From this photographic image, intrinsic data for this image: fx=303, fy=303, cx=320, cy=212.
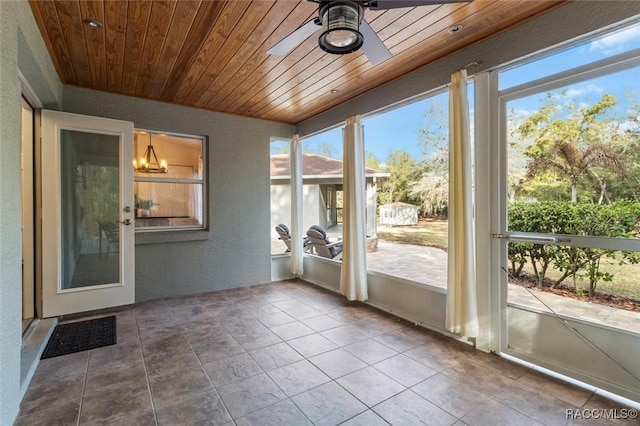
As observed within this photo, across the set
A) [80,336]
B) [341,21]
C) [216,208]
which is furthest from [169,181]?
[341,21]

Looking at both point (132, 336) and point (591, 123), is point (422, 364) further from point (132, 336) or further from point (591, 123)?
point (132, 336)

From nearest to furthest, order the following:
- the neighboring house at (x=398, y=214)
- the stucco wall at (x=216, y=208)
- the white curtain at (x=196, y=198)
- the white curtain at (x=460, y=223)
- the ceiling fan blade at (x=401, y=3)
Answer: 1. the ceiling fan blade at (x=401, y=3)
2. the white curtain at (x=460, y=223)
3. the neighboring house at (x=398, y=214)
4. the stucco wall at (x=216, y=208)
5. the white curtain at (x=196, y=198)

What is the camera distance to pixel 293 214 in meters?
4.99

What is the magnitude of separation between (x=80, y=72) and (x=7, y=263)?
2.44 m

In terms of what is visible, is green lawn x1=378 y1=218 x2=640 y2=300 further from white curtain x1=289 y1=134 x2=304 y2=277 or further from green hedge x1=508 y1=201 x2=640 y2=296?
white curtain x1=289 y1=134 x2=304 y2=277

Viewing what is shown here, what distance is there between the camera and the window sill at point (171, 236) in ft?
13.0

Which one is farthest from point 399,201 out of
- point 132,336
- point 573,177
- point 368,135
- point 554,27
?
point 132,336

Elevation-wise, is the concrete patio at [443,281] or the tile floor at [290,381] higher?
the concrete patio at [443,281]

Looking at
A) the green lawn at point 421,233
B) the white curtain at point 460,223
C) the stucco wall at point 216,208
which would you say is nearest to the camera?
the white curtain at point 460,223

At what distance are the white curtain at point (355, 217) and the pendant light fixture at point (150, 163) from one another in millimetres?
2728

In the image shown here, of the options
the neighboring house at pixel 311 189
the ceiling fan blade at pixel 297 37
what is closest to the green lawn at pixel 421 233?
the neighboring house at pixel 311 189

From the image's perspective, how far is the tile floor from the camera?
5.94 ft

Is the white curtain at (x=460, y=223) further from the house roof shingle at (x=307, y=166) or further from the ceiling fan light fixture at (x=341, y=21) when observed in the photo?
the house roof shingle at (x=307, y=166)

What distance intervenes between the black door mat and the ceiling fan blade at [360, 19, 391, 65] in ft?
10.7
